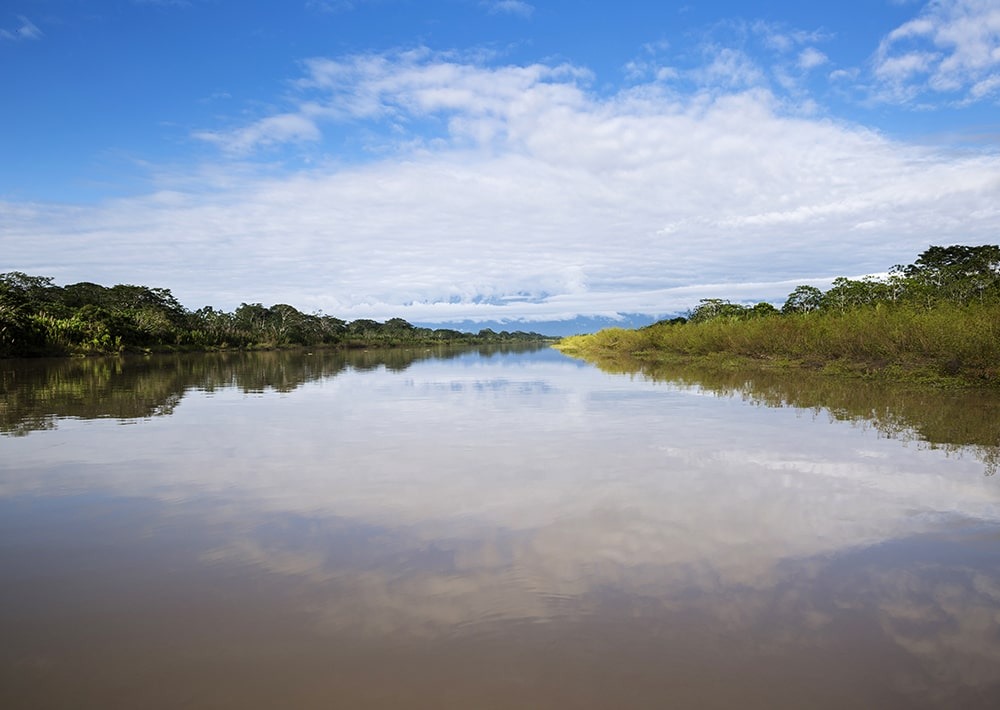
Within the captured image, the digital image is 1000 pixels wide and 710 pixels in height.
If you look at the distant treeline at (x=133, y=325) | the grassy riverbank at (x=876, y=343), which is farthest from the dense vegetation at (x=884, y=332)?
the distant treeline at (x=133, y=325)

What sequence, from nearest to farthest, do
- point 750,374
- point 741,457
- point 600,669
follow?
point 600,669, point 741,457, point 750,374

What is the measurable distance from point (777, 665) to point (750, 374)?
2274 centimetres

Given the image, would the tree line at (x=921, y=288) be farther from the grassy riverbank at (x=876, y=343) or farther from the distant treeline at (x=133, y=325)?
the distant treeline at (x=133, y=325)

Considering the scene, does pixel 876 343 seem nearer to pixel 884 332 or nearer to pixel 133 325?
pixel 884 332

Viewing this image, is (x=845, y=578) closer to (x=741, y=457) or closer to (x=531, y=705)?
(x=531, y=705)

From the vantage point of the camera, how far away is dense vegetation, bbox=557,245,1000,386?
16625 mm

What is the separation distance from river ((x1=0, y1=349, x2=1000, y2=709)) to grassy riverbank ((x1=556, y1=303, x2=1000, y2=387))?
23.7 feet

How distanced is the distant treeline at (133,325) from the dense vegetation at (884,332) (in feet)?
138

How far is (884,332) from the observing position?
20219 mm

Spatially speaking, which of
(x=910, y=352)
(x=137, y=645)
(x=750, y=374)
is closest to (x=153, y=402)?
(x=137, y=645)

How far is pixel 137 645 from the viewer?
3.55 meters

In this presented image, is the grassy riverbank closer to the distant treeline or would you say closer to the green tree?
the green tree

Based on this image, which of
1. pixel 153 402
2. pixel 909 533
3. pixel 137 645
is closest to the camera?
pixel 137 645

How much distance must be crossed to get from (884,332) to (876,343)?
0.63 meters
